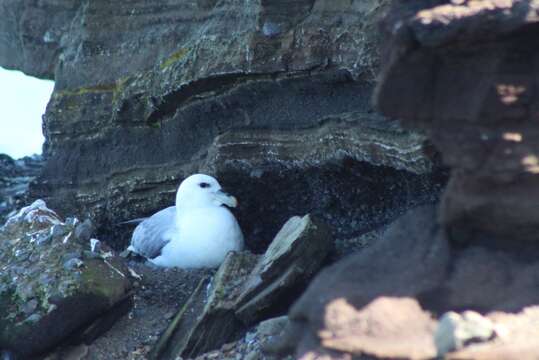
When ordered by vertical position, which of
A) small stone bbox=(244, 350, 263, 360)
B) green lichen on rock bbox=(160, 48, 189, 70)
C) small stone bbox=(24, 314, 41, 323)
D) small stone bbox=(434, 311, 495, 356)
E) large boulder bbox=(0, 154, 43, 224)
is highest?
green lichen on rock bbox=(160, 48, 189, 70)

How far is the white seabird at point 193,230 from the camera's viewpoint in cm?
529

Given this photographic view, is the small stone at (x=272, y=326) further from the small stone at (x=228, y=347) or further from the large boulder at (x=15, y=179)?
the large boulder at (x=15, y=179)

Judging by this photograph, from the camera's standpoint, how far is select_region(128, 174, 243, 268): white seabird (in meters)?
5.29

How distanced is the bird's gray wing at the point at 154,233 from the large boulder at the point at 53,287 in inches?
40.1

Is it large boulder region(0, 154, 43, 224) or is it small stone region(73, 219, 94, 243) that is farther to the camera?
large boulder region(0, 154, 43, 224)

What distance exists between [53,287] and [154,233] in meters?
1.59

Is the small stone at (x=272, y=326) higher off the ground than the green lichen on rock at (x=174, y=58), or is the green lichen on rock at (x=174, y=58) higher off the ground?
the green lichen on rock at (x=174, y=58)

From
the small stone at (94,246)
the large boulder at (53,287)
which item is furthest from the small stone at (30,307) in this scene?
the small stone at (94,246)

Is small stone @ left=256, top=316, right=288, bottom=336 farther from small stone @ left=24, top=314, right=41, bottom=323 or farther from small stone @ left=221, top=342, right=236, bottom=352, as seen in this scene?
small stone @ left=24, top=314, right=41, bottom=323

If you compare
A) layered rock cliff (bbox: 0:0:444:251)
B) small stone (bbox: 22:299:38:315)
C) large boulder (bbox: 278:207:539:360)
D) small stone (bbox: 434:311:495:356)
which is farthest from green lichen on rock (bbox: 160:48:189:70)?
small stone (bbox: 434:311:495:356)

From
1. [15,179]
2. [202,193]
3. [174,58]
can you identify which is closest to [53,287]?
[202,193]

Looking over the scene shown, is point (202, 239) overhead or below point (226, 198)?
below

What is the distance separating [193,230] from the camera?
5.48m

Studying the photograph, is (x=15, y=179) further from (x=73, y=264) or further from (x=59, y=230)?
(x=73, y=264)
